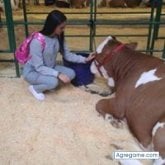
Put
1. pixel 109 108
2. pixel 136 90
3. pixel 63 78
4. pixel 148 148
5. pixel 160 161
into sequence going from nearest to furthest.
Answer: pixel 160 161 < pixel 148 148 < pixel 136 90 < pixel 109 108 < pixel 63 78

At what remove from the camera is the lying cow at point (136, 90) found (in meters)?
1.85

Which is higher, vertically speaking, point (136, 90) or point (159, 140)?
point (136, 90)

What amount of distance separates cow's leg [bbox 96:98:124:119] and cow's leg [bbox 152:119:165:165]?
0.35m

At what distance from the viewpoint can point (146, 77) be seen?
2064mm

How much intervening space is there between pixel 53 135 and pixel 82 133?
7.1 inches

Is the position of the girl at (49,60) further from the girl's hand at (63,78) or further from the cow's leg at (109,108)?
the cow's leg at (109,108)

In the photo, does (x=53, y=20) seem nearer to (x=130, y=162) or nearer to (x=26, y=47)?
(x=26, y=47)

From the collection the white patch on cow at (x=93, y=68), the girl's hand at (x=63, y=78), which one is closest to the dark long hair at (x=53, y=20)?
the girl's hand at (x=63, y=78)

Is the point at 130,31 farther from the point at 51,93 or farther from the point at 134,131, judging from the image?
the point at 134,131

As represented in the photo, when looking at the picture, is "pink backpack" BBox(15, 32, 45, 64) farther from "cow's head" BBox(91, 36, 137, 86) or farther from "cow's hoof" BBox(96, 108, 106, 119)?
"cow's hoof" BBox(96, 108, 106, 119)

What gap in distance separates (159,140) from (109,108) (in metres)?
0.51

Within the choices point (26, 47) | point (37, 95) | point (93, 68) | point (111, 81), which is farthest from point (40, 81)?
point (111, 81)

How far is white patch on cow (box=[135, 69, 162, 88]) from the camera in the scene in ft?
6.68

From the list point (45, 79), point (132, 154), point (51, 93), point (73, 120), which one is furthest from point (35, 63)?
point (132, 154)
